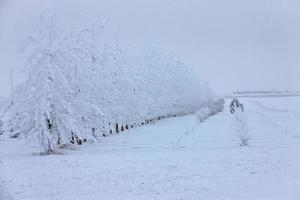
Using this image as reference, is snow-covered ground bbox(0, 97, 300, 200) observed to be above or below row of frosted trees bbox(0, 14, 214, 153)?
below

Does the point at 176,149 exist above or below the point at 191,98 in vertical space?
below

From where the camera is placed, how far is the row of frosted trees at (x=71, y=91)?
98.6 feet

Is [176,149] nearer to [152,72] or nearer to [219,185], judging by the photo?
[219,185]

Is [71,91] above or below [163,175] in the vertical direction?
above

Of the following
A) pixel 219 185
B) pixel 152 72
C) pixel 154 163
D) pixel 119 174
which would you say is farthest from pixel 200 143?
pixel 152 72

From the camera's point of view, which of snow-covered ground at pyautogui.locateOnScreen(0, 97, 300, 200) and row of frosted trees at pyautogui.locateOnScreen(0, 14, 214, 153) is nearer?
snow-covered ground at pyautogui.locateOnScreen(0, 97, 300, 200)

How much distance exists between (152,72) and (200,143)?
45.0m

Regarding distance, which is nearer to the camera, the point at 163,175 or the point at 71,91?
the point at 163,175

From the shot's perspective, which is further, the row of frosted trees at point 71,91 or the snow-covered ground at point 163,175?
the row of frosted trees at point 71,91

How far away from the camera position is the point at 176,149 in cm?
2956

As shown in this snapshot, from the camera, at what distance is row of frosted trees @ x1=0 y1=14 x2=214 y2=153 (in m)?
30.0

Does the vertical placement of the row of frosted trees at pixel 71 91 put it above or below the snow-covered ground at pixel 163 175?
above

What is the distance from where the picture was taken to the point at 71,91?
3025 cm

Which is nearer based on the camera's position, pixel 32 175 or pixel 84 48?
pixel 32 175
